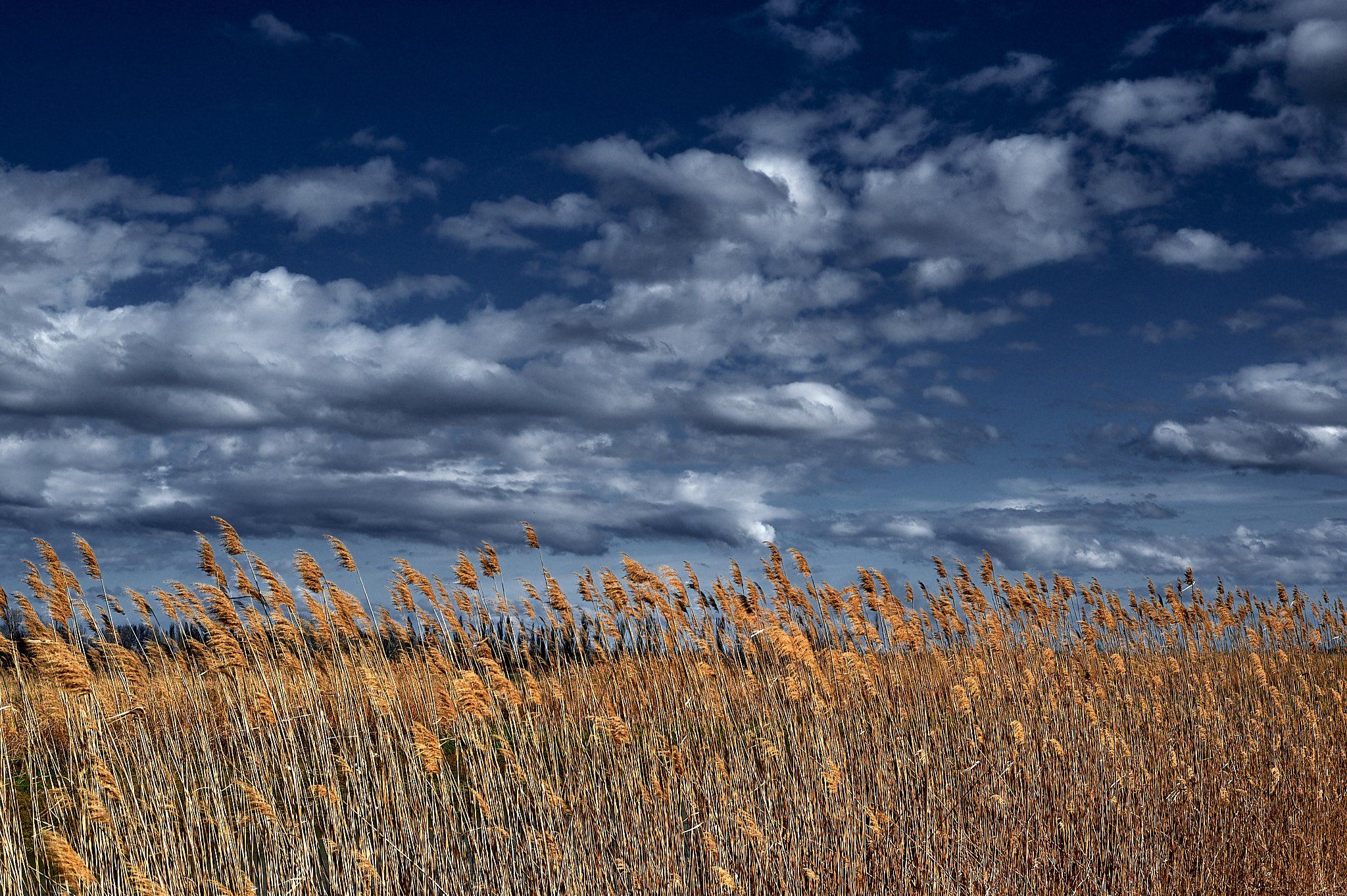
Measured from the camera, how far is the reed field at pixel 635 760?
230 inches

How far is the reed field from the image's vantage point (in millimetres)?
5844

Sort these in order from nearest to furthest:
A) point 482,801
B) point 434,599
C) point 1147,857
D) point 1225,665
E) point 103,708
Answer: point 482,801
point 1147,857
point 103,708
point 434,599
point 1225,665

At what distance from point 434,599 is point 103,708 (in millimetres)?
2769

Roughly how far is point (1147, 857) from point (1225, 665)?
7.61 meters

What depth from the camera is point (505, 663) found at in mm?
9039

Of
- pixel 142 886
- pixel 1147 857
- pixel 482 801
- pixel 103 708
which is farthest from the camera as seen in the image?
pixel 103 708

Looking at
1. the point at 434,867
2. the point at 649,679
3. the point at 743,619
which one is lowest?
the point at 434,867

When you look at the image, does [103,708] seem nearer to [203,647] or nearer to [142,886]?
[203,647]

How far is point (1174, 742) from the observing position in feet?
30.2

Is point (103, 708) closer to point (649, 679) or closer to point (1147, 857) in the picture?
point (649, 679)

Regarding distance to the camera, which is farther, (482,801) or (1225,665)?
(1225,665)

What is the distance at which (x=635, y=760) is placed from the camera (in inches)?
275

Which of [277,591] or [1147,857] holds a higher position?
[277,591]

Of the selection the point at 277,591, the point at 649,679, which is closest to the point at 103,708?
the point at 277,591
